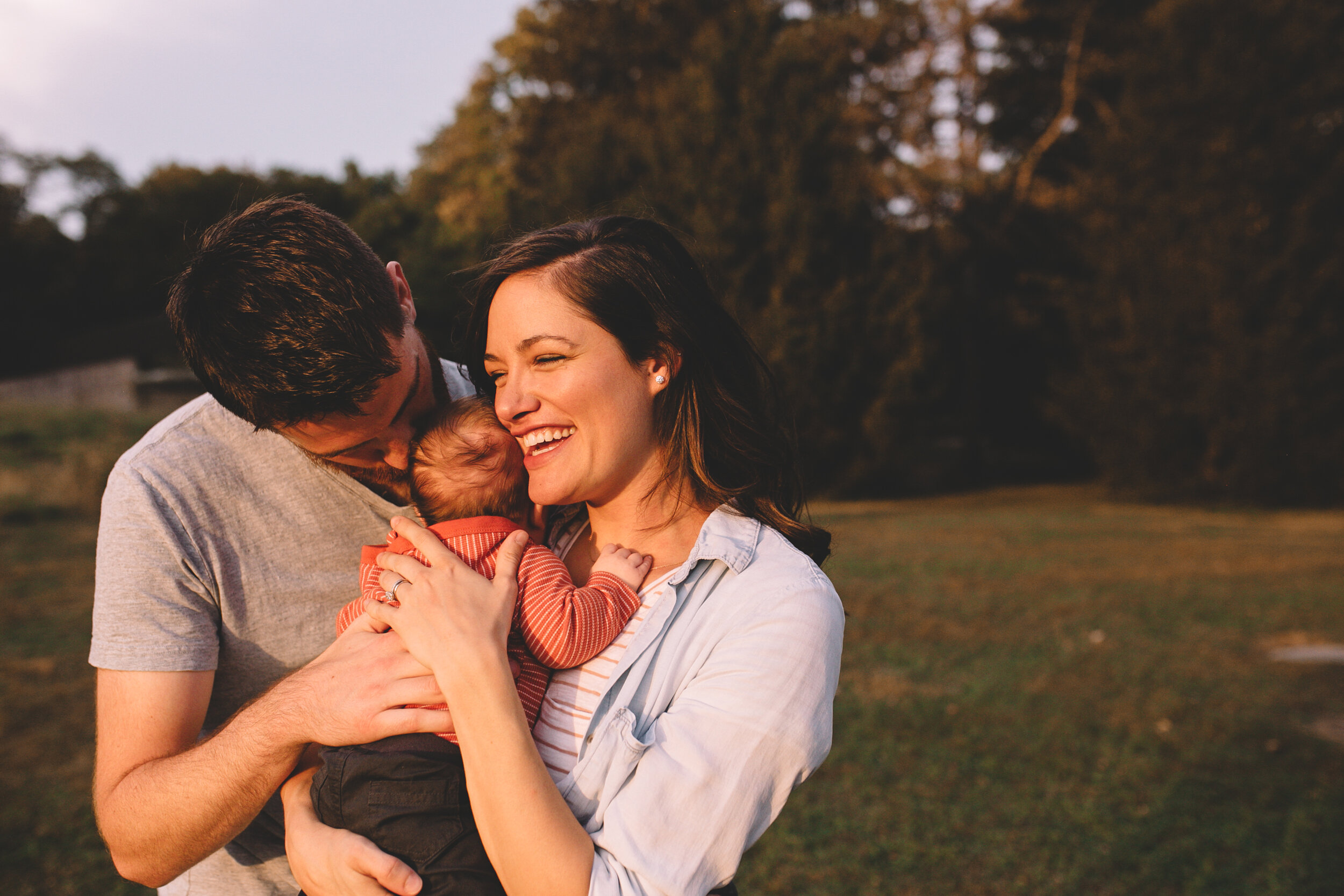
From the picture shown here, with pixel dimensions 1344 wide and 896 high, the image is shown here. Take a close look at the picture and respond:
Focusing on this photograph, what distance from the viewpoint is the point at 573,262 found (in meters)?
2.19

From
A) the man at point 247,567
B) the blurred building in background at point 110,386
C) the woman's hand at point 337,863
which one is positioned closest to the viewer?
the woman's hand at point 337,863

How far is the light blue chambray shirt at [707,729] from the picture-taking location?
1634mm

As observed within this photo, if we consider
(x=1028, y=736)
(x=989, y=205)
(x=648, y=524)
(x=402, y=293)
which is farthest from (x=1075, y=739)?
(x=989, y=205)

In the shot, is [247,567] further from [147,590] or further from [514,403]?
[514,403]

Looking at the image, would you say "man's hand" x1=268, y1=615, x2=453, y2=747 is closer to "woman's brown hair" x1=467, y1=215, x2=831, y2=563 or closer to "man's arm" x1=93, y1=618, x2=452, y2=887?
"man's arm" x1=93, y1=618, x2=452, y2=887

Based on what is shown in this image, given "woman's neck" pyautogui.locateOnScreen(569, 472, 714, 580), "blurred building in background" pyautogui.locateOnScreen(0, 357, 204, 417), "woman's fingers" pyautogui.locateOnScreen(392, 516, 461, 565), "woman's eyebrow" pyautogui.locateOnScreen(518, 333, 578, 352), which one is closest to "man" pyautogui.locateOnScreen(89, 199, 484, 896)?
"woman's fingers" pyautogui.locateOnScreen(392, 516, 461, 565)

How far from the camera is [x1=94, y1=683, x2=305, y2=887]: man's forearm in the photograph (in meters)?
1.84

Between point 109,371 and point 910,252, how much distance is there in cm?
2713

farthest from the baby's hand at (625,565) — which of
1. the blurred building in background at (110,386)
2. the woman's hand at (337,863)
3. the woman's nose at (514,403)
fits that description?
the blurred building in background at (110,386)

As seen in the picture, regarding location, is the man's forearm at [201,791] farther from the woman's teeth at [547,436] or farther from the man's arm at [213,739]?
the woman's teeth at [547,436]

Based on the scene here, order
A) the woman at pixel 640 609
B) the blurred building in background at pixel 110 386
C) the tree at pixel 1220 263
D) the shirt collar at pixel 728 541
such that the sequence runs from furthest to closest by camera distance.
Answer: the blurred building in background at pixel 110 386 < the tree at pixel 1220 263 < the shirt collar at pixel 728 541 < the woman at pixel 640 609

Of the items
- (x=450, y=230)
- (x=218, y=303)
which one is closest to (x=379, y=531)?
(x=218, y=303)

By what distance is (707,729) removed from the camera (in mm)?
1674

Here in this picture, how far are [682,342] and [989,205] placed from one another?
2407 centimetres
